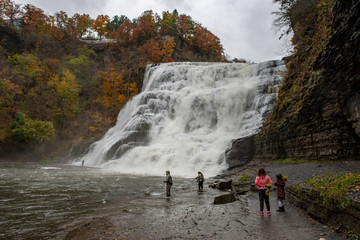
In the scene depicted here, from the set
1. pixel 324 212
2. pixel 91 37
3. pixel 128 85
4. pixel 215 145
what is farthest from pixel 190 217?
pixel 91 37

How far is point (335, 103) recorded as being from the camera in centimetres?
1072

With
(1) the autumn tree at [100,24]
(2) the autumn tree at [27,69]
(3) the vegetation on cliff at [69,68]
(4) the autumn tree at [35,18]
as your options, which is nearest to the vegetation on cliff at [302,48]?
(3) the vegetation on cliff at [69,68]

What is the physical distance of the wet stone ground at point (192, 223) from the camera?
16.9ft

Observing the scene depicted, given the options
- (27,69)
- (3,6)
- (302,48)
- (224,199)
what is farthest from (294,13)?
(3,6)

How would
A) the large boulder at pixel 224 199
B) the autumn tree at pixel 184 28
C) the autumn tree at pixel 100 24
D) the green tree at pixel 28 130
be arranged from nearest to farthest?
the large boulder at pixel 224 199, the green tree at pixel 28 130, the autumn tree at pixel 184 28, the autumn tree at pixel 100 24

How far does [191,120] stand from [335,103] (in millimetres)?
17785

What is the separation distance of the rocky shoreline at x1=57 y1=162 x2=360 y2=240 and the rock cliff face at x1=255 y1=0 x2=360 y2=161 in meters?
1.82

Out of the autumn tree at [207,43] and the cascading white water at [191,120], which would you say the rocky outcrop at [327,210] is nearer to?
the cascading white water at [191,120]

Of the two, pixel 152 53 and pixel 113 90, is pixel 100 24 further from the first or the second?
pixel 113 90

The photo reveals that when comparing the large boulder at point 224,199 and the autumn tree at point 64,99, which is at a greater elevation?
the autumn tree at point 64,99

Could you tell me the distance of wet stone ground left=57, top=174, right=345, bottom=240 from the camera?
16.9ft

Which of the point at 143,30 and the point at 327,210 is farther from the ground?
the point at 143,30

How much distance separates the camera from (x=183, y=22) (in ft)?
202

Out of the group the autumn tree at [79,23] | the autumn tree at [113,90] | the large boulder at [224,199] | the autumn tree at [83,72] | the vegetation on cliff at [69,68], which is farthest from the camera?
the autumn tree at [79,23]
